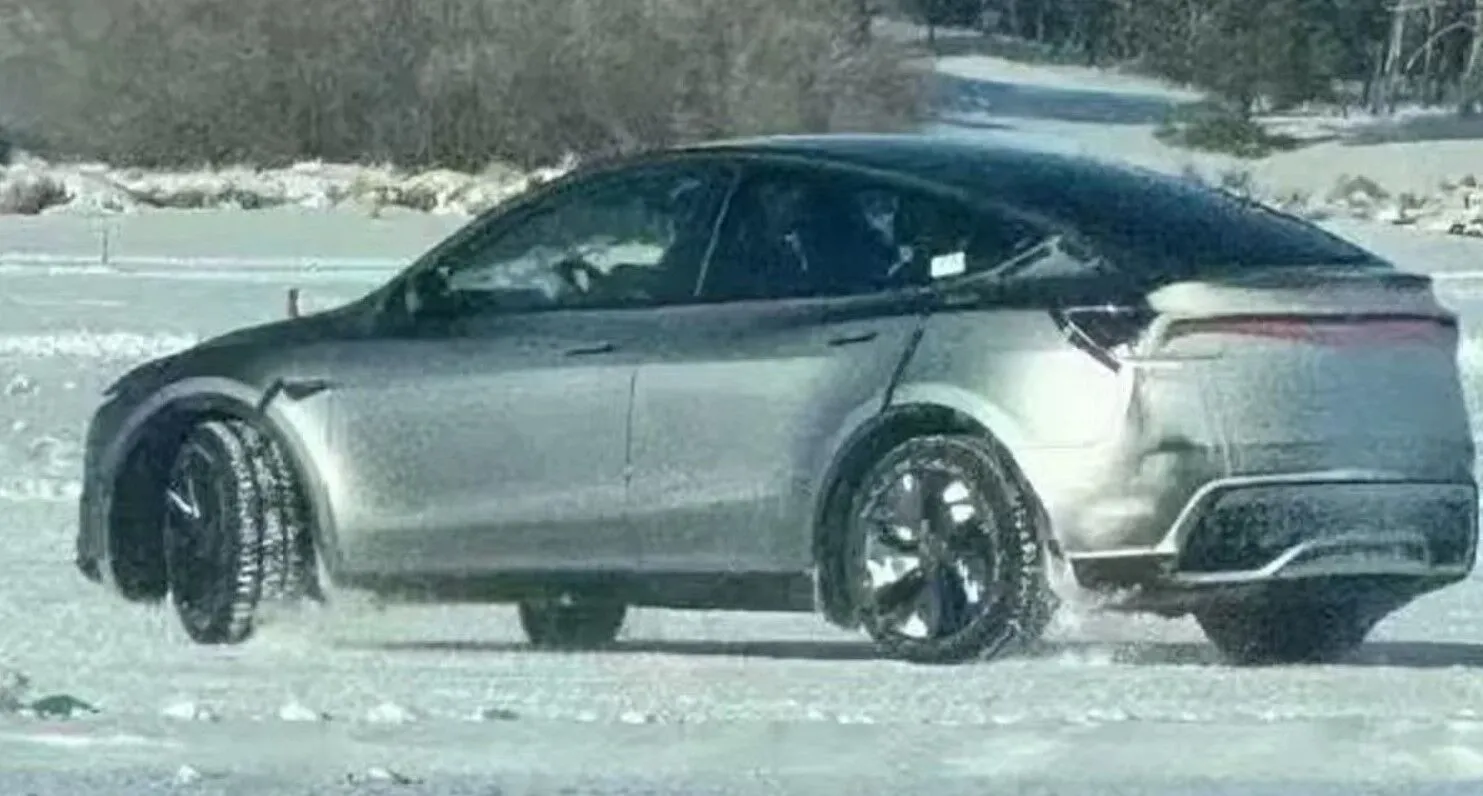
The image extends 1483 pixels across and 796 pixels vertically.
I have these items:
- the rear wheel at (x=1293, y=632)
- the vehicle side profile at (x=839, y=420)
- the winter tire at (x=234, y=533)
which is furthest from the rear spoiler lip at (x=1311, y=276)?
the winter tire at (x=234, y=533)

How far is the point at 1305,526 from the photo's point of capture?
10.5 m

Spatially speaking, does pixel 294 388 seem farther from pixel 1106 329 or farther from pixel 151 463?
pixel 1106 329

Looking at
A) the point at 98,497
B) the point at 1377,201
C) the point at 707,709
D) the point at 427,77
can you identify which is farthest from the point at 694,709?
the point at 427,77

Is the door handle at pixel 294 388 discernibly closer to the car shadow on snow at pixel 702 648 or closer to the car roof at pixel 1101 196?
the car shadow on snow at pixel 702 648

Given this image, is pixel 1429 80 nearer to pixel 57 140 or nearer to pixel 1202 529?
pixel 57 140

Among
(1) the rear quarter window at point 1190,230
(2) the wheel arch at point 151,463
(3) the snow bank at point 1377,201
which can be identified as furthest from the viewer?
(3) the snow bank at point 1377,201

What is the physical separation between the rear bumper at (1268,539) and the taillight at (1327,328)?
1.12 ft

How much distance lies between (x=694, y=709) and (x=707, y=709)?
0.10 feet

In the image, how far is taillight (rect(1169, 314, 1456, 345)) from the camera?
10422 mm

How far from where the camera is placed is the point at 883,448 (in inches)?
421

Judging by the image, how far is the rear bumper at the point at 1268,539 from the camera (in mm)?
10391

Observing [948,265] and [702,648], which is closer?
[948,265]

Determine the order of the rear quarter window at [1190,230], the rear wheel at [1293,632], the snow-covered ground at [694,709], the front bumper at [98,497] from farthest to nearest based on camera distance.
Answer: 1. the front bumper at [98,497]
2. the rear wheel at [1293,632]
3. the rear quarter window at [1190,230]
4. the snow-covered ground at [694,709]

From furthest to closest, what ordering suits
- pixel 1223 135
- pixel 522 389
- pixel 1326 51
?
pixel 1326 51, pixel 1223 135, pixel 522 389
